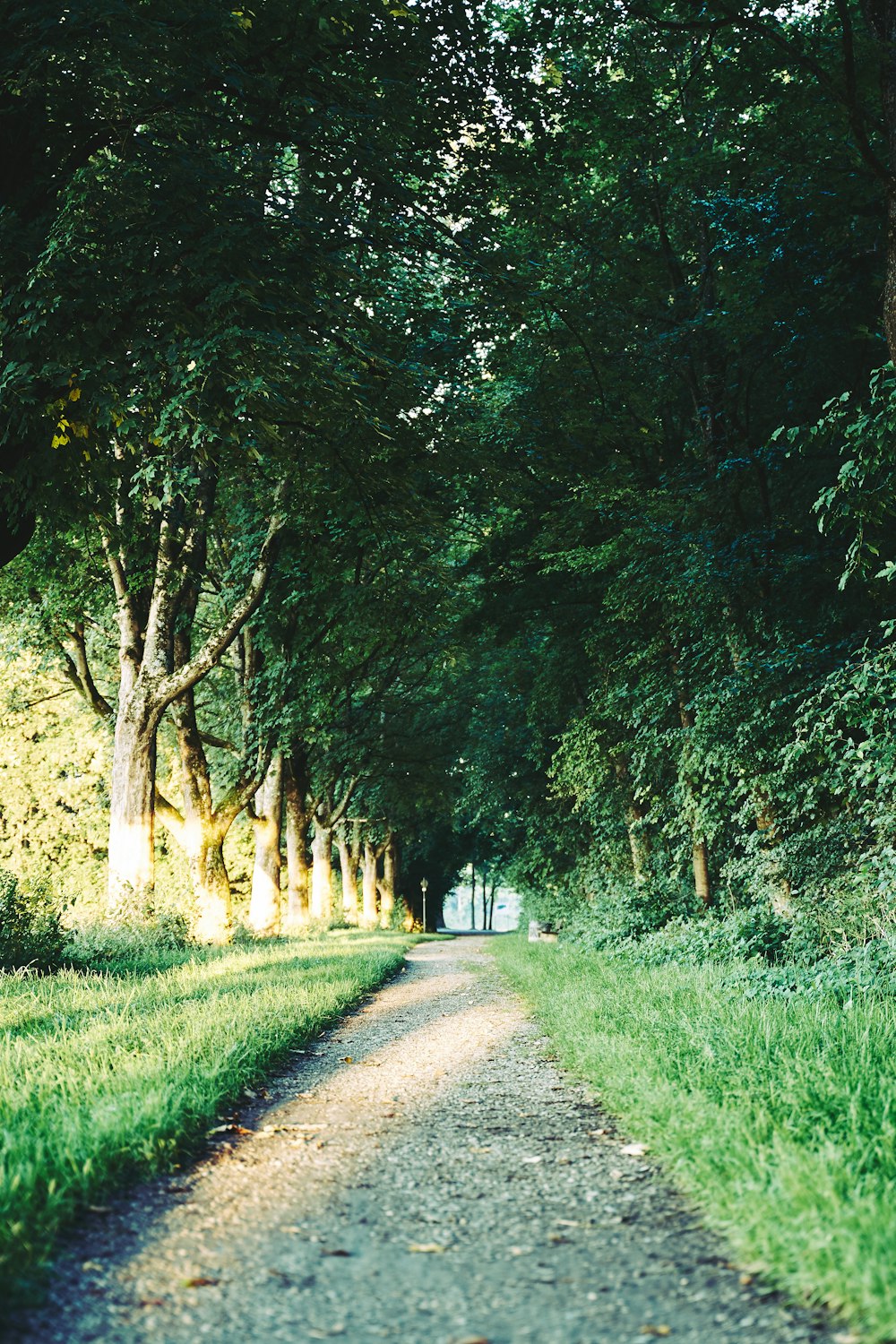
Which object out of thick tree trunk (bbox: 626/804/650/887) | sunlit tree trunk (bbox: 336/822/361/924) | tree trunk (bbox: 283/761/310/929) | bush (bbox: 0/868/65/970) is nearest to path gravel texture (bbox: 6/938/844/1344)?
bush (bbox: 0/868/65/970)

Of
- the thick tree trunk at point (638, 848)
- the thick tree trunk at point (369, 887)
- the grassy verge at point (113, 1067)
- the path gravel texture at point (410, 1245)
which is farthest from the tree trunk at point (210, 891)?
the thick tree trunk at point (369, 887)

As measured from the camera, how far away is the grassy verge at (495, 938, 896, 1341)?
2.77 metres

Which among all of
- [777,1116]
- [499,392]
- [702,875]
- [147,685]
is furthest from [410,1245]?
[499,392]

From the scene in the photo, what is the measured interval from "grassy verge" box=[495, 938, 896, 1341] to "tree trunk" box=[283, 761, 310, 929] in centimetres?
1633

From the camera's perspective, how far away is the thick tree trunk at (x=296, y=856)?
23.3 meters

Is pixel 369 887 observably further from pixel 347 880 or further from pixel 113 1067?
pixel 113 1067

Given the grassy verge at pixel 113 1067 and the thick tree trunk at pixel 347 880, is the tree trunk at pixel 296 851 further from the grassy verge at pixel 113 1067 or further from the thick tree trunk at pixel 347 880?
the grassy verge at pixel 113 1067

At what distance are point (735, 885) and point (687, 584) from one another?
18.3ft

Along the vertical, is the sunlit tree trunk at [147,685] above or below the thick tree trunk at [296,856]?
above

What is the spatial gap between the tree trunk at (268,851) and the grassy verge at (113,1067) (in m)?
11.7

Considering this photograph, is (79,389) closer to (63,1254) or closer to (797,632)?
(63,1254)

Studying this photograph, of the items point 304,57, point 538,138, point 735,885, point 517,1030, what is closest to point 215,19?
point 304,57

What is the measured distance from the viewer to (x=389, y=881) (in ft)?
143

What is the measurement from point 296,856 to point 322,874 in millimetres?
6709
